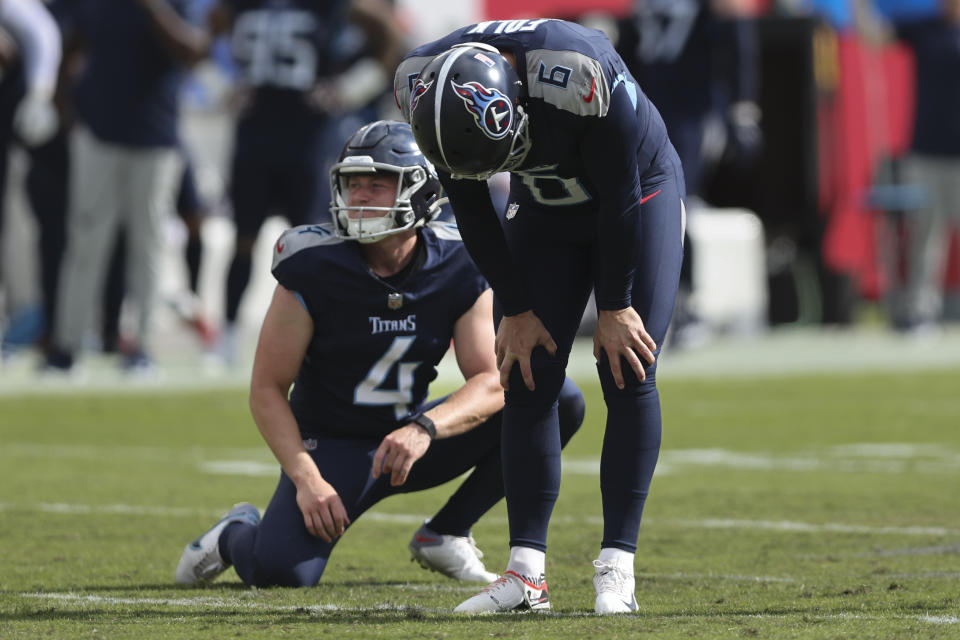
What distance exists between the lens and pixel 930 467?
268 inches

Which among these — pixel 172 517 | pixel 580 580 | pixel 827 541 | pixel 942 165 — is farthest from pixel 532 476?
pixel 942 165

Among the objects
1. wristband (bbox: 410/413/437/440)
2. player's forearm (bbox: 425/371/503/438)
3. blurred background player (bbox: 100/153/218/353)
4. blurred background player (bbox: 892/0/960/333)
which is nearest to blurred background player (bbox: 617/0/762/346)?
blurred background player (bbox: 892/0/960/333)

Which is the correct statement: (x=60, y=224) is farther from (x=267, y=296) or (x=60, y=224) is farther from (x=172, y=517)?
(x=172, y=517)

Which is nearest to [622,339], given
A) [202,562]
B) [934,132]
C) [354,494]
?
[354,494]

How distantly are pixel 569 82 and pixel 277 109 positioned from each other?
23.6ft

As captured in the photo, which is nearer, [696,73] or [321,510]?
[321,510]

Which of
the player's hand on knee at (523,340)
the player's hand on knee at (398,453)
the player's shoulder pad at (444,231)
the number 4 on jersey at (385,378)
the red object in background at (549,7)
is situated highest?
the red object in background at (549,7)

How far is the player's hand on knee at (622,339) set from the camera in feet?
12.8

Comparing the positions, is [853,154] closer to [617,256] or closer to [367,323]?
[367,323]

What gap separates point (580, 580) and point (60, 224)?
7.30 m

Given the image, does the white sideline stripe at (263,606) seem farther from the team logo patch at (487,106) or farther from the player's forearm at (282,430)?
the team logo patch at (487,106)

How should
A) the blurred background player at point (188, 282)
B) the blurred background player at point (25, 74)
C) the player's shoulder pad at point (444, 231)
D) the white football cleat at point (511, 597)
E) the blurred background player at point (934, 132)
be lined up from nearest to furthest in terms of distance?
the white football cleat at point (511, 597)
the player's shoulder pad at point (444, 231)
the blurred background player at point (25, 74)
the blurred background player at point (188, 282)
the blurred background player at point (934, 132)

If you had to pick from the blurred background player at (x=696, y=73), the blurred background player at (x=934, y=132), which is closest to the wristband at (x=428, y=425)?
the blurred background player at (x=696, y=73)

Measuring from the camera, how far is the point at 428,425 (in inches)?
175
